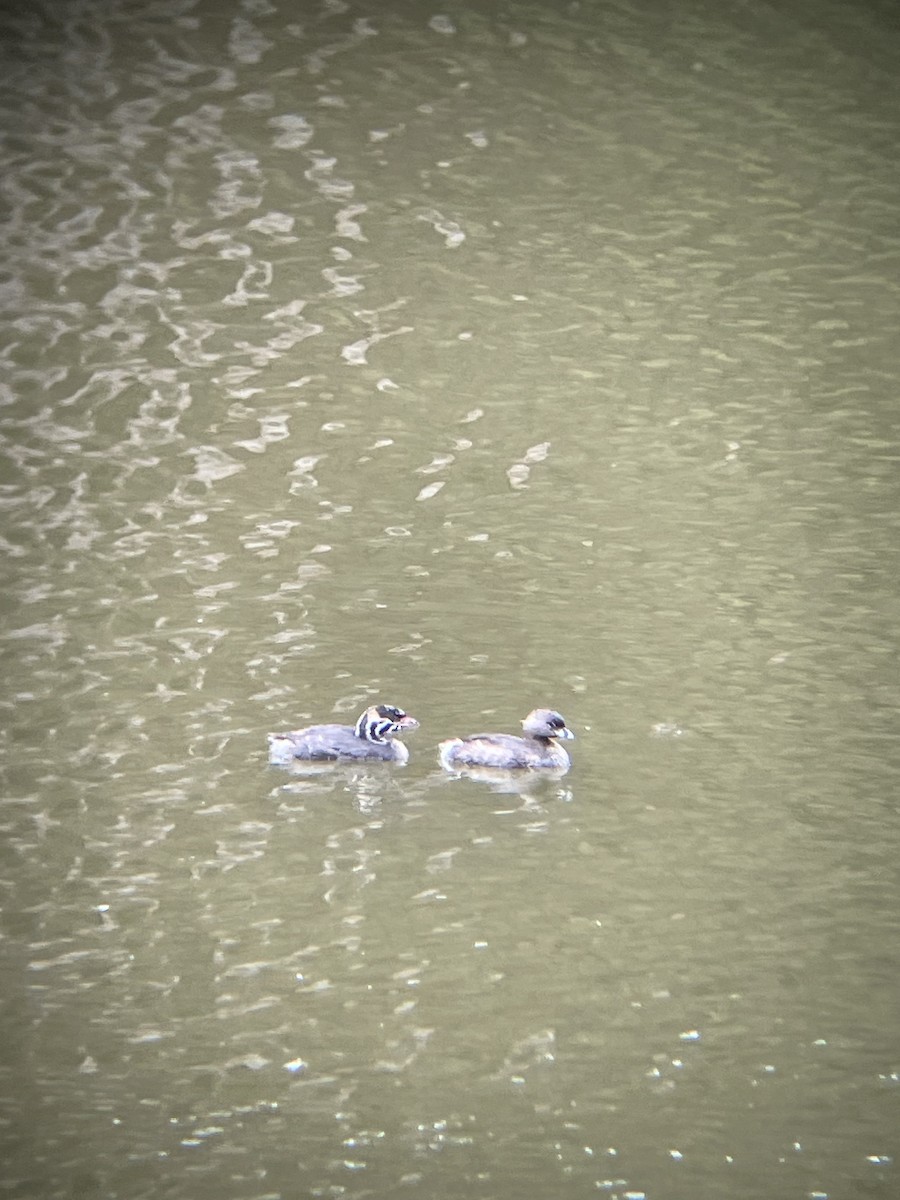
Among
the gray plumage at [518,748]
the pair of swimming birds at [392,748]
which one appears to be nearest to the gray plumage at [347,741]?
the pair of swimming birds at [392,748]

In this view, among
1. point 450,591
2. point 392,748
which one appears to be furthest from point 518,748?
point 450,591

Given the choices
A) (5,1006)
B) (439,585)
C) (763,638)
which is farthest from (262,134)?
(5,1006)

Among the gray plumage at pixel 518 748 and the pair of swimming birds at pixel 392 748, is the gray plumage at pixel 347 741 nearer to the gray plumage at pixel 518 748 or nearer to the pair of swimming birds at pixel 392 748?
the pair of swimming birds at pixel 392 748

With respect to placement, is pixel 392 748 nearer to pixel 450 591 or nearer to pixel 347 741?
pixel 347 741

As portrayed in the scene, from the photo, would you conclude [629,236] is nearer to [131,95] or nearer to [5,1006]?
[131,95]

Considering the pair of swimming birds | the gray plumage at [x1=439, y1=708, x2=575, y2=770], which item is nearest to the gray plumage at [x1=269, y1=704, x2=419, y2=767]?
the pair of swimming birds

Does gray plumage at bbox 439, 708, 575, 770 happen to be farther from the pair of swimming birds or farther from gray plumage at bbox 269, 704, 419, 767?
gray plumage at bbox 269, 704, 419, 767
